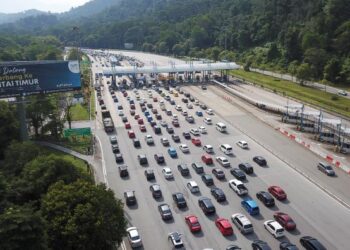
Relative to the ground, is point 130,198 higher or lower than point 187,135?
lower

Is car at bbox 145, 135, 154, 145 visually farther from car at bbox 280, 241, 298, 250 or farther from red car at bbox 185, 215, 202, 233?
car at bbox 280, 241, 298, 250

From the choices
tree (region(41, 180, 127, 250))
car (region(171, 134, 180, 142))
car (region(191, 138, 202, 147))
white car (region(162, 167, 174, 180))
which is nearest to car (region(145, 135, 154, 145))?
car (region(171, 134, 180, 142))

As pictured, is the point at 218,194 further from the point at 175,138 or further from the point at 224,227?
the point at 175,138

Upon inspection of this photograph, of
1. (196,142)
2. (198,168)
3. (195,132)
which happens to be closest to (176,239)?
(198,168)

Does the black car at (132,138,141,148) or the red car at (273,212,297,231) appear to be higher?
the black car at (132,138,141,148)

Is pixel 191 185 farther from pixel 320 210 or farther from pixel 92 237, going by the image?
pixel 92 237

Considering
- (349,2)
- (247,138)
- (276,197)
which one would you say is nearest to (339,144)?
(247,138)
